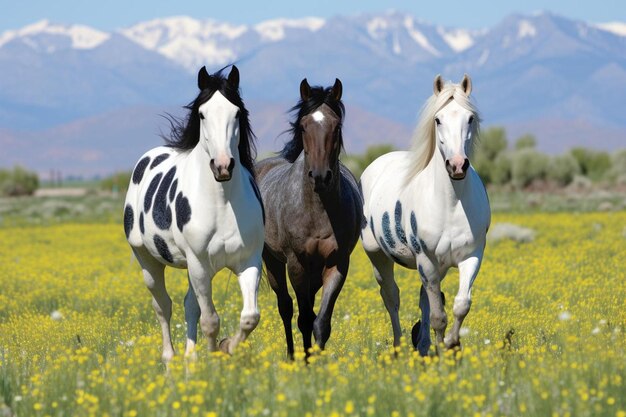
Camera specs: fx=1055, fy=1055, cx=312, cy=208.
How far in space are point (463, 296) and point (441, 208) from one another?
0.79 m

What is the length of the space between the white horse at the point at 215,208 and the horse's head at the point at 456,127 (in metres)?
1.58

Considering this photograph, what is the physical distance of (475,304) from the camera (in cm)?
1277

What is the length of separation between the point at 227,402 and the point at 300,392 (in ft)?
1.70

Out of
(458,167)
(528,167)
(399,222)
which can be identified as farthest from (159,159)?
(528,167)

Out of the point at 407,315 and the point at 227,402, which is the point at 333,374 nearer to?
the point at 227,402

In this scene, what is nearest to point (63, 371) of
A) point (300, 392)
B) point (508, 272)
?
point (300, 392)

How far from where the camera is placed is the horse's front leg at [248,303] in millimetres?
8055

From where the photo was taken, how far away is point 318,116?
29.3 feet

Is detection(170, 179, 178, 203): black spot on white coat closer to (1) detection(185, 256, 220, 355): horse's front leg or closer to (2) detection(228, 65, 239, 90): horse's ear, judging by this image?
(1) detection(185, 256, 220, 355): horse's front leg

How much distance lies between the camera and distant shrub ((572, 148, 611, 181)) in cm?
9306

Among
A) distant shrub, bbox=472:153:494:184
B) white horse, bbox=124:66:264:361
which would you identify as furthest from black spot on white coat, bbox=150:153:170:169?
distant shrub, bbox=472:153:494:184

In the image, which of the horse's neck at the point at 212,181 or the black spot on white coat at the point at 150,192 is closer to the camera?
the horse's neck at the point at 212,181

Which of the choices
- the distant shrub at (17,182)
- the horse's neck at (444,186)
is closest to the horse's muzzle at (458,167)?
the horse's neck at (444,186)

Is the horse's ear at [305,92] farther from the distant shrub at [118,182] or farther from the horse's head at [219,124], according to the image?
the distant shrub at [118,182]
